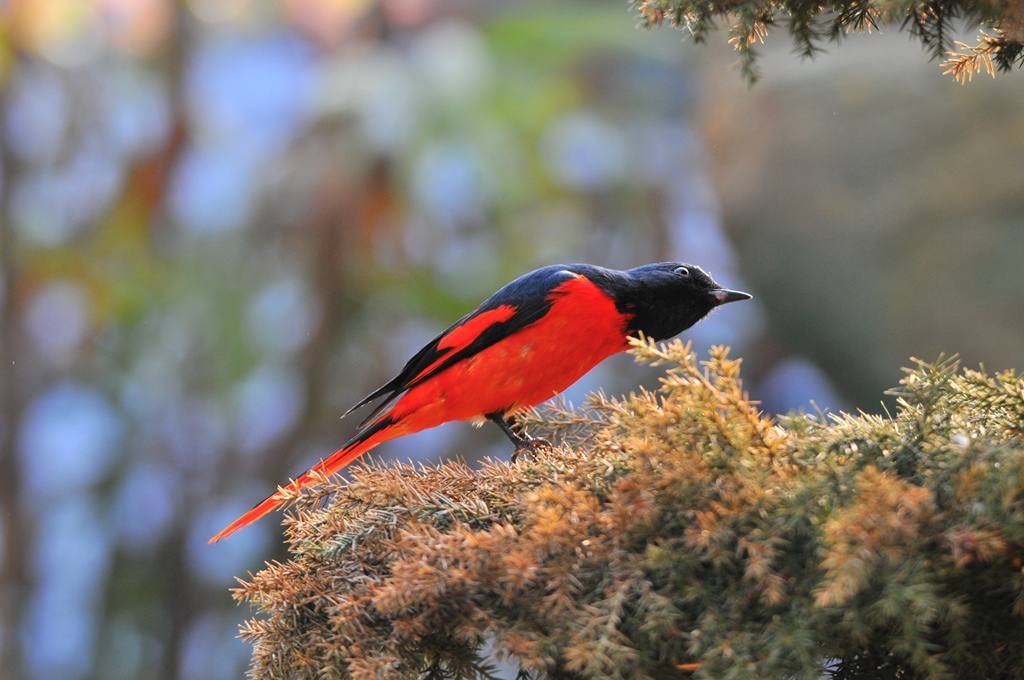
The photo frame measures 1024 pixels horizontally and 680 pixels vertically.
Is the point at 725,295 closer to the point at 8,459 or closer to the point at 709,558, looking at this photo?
the point at 709,558

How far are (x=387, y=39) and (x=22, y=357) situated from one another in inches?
78.7

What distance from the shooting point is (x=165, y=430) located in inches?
136

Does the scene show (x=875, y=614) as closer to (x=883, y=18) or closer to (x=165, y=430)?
(x=883, y=18)

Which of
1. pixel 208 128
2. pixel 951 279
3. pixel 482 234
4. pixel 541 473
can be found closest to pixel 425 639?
pixel 541 473

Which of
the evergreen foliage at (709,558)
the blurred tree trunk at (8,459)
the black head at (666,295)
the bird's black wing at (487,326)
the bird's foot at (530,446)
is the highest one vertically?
the blurred tree trunk at (8,459)

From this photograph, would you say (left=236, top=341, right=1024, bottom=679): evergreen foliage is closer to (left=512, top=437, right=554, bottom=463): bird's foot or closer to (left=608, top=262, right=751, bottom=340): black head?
(left=512, top=437, right=554, bottom=463): bird's foot

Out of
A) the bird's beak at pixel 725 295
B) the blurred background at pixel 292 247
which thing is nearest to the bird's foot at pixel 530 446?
the bird's beak at pixel 725 295

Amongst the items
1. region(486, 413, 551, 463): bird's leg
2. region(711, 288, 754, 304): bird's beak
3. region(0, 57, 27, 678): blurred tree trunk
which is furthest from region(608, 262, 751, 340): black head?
region(0, 57, 27, 678): blurred tree trunk

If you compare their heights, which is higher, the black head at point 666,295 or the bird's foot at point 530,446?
the black head at point 666,295

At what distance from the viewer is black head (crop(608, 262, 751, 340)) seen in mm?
1232

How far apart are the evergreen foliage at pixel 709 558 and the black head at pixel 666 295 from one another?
0.42 metres

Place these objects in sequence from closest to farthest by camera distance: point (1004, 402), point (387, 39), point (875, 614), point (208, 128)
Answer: point (875, 614) < point (1004, 402) < point (208, 128) < point (387, 39)

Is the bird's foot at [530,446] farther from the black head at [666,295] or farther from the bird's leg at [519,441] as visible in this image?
the black head at [666,295]

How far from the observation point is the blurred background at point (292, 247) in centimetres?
326
